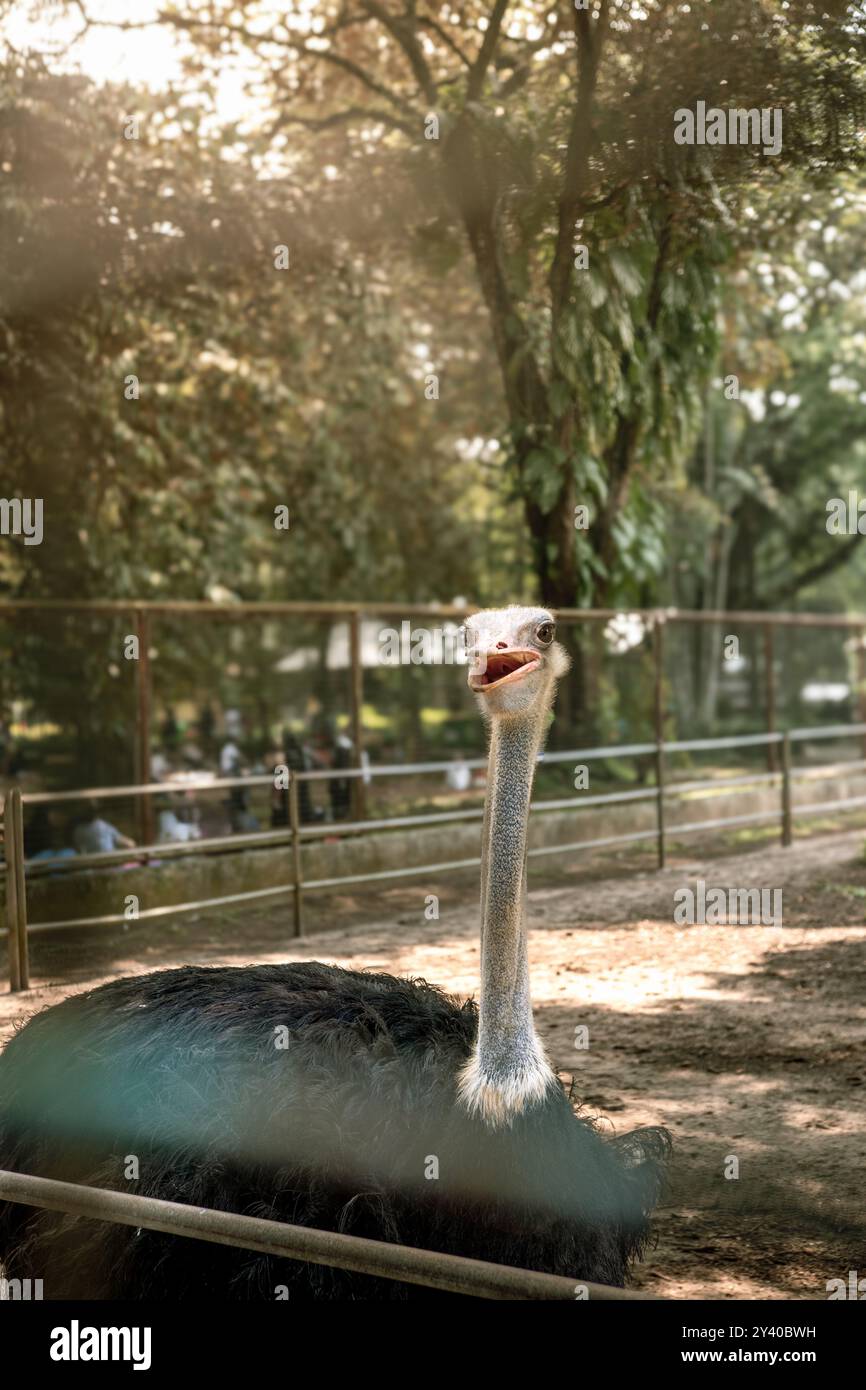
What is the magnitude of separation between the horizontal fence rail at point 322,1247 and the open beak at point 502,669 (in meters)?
1.17

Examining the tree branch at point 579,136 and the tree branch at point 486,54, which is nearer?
the tree branch at point 579,136

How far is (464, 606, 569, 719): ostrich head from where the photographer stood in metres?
3.26

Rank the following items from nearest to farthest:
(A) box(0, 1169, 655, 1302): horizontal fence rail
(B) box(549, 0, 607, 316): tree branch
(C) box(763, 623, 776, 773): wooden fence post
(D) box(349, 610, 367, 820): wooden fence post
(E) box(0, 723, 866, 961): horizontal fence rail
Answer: (A) box(0, 1169, 655, 1302): horizontal fence rail → (E) box(0, 723, 866, 961): horizontal fence rail → (B) box(549, 0, 607, 316): tree branch → (D) box(349, 610, 367, 820): wooden fence post → (C) box(763, 623, 776, 773): wooden fence post

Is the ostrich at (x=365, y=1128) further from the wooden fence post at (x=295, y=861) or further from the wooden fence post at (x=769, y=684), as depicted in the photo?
the wooden fence post at (x=769, y=684)

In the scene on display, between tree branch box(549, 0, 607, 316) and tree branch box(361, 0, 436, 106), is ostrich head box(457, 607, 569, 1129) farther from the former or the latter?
tree branch box(361, 0, 436, 106)

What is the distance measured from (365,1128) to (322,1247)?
2.50 ft

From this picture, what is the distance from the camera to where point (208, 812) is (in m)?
10.9

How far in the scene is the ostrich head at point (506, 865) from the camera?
324cm

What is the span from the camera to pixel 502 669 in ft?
10.9

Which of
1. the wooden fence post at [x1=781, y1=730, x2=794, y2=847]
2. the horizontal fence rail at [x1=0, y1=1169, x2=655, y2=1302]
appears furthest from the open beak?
the wooden fence post at [x1=781, y1=730, x2=794, y2=847]

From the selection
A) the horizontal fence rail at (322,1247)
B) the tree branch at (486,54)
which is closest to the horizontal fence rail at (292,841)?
the horizontal fence rail at (322,1247)

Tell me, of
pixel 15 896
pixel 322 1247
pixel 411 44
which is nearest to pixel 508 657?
pixel 322 1247

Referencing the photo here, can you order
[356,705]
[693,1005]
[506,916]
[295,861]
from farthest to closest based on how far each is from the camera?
[356,705]
[295,861]
[693,1005]
[506,916]

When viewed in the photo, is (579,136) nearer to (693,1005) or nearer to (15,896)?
(693,1005)
